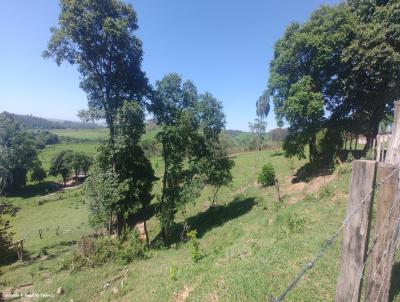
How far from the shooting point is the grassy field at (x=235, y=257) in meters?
7.30

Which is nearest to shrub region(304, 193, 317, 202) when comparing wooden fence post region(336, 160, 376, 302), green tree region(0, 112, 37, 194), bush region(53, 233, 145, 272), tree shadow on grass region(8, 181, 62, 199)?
bush region(53, 233, 145, 272)

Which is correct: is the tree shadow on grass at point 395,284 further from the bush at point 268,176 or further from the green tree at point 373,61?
the bush at point 268,176

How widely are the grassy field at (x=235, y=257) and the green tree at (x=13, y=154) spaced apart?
29104mm

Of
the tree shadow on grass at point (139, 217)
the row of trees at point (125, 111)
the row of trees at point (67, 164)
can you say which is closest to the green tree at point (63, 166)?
the row of trees at point (67, 164)

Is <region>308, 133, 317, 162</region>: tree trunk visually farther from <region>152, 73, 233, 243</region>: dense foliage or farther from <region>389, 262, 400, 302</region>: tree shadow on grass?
<region>389, 262, 400, 302</region>: tree shadow on grass

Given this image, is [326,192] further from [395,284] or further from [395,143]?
[395,143]

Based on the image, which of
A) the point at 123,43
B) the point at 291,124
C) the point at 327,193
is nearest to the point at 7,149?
the point at 123,43

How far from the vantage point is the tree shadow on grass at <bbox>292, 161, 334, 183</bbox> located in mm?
19859

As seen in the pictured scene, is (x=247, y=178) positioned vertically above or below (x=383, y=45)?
below

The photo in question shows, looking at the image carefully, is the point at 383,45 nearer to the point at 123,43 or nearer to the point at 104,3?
the point at 123,43

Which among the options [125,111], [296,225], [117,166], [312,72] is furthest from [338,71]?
[117,166]

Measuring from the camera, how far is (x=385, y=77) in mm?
17812

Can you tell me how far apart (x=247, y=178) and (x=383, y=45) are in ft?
57.7

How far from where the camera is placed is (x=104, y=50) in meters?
15.8
